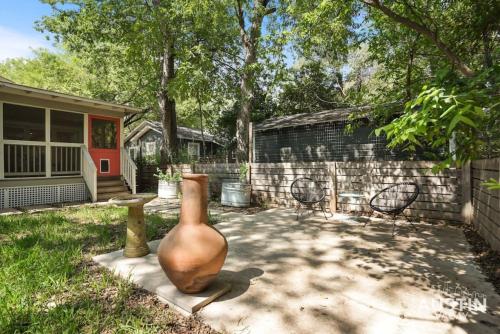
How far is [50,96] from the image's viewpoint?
714 cm

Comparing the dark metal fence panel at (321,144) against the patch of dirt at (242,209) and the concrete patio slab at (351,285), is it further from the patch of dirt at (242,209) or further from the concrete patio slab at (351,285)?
the concrete patio slab at (351,285)

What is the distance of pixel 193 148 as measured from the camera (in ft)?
65.5

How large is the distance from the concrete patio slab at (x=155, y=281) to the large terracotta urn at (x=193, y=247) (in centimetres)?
9

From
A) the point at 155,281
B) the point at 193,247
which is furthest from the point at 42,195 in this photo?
the point at 193,247


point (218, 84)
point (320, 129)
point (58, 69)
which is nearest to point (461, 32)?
point (320, 129)

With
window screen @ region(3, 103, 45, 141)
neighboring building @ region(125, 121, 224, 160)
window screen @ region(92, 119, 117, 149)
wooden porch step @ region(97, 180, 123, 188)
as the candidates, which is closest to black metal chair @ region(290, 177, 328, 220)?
wooden porch step @ region(97, 180, 123, 188)

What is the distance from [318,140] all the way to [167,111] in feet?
20.5

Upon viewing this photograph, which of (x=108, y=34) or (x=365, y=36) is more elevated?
(x=108, y=34)

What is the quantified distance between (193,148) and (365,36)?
49.4 feet

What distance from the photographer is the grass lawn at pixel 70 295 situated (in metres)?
1.89

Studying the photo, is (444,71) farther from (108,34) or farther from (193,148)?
(193,148)

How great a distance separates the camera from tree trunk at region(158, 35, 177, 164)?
10211 millimetres

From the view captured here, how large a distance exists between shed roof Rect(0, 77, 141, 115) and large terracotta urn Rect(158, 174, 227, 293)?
6.76 m

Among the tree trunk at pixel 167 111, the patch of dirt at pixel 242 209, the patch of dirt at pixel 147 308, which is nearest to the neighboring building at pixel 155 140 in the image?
the tree trunk at pixel 167 111
